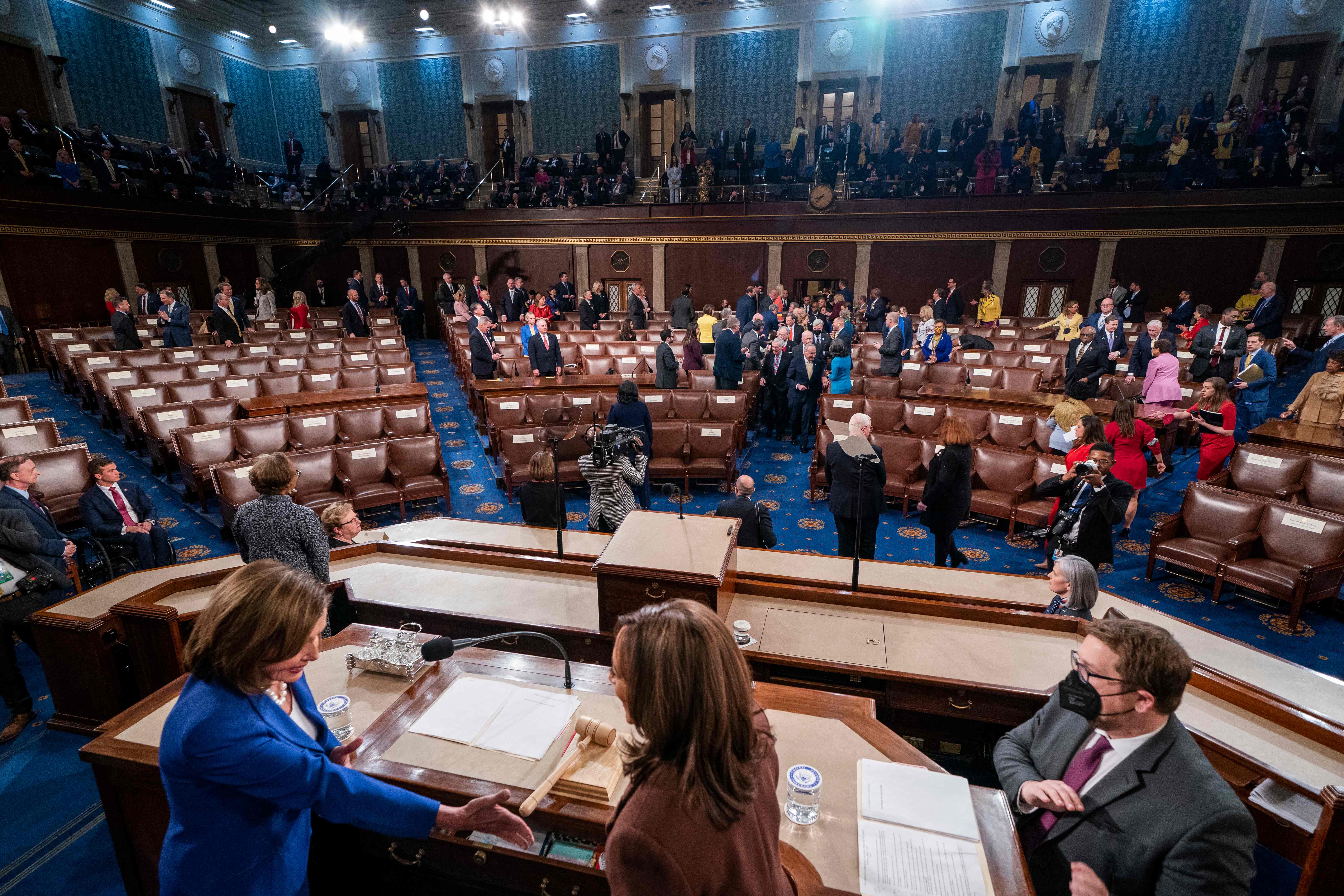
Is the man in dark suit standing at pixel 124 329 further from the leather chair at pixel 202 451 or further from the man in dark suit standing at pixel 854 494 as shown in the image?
the man in dark suit standing at pixel 854 494

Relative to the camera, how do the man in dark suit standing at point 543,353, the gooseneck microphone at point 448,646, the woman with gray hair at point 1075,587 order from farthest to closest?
the man in dark suit standing at point 543,353 < the woman with gray hair at point 1075,587 < the gooseneck microphone at point 448,646

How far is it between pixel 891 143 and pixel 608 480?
1427 cm

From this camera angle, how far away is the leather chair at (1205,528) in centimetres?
479

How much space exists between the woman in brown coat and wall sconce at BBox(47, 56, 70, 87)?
22.3m

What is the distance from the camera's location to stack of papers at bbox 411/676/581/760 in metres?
2.03

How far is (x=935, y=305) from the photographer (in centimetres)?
1380

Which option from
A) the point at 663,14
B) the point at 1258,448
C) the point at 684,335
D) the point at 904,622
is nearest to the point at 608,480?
Result: the point at 904,622

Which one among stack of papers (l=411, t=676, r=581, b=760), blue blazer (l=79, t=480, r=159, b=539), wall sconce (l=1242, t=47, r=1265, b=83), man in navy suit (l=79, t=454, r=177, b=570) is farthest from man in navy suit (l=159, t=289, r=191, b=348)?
wall sconce (l=1242, t=47, r=1265, b=83)

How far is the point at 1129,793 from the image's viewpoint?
174 centimetres

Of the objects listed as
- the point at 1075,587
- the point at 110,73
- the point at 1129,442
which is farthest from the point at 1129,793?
the point at 110,73

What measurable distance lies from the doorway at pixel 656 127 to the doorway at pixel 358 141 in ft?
29.1

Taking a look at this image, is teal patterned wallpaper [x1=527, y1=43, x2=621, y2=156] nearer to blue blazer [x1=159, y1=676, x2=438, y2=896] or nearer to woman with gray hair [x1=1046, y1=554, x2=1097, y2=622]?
woman with gray hair [x1=1046, y1=554, x2=1097, y2=622]

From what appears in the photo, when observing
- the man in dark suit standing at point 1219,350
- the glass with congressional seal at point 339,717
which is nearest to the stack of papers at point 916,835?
the glass with congressional seal at point 339,717

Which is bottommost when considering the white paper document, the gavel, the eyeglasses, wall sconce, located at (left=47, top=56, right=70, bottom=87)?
the white paper document
